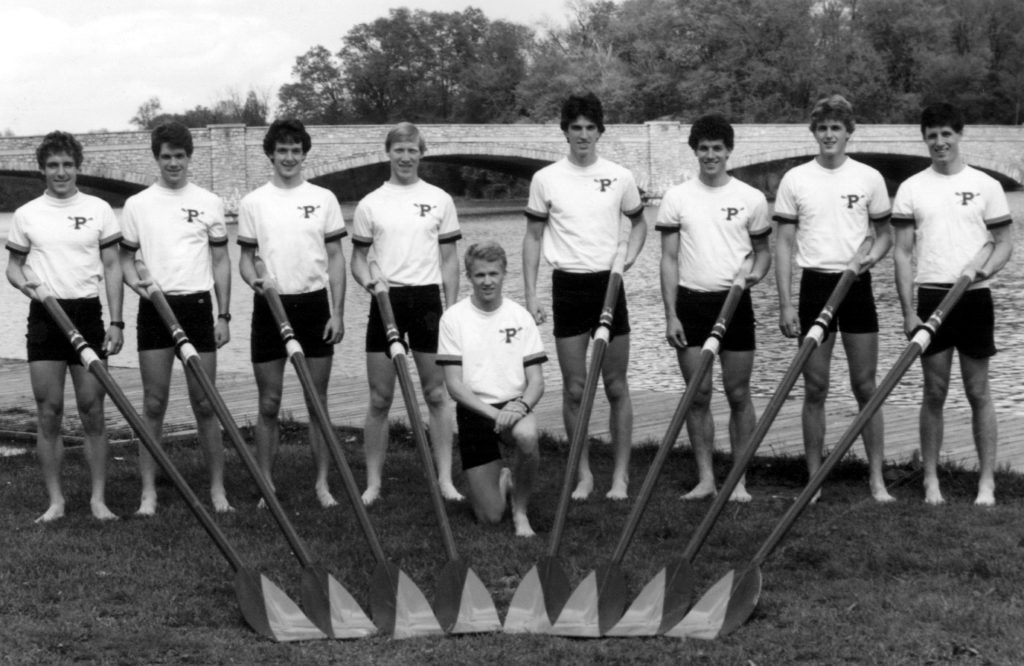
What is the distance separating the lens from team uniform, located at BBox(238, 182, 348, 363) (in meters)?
5.76

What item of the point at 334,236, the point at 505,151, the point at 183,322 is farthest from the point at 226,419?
the point at 505,151

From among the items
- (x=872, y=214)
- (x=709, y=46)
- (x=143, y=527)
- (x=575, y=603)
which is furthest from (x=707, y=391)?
(x=709, y=46)

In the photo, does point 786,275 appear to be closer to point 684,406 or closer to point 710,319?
point 710,319

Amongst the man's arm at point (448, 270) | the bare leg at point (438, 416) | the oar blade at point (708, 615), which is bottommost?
the oar blade at point (708, 615)

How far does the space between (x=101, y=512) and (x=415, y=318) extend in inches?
60.3

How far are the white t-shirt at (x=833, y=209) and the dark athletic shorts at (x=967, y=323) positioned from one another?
0.35 m

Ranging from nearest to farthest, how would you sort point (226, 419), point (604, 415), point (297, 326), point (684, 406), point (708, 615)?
1. point (708, 615)
2. point (226, 419)
3. point (684, 406)
4. point (297, 326)
5. point (604, 415)

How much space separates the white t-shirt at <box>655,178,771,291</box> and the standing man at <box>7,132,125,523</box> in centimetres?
229

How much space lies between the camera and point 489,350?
549 centimetres

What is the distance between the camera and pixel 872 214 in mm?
5633

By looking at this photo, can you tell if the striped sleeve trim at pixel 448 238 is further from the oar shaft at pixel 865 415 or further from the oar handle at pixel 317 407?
the oar shaft at pixel 865 415

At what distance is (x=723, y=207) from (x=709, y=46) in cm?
5950

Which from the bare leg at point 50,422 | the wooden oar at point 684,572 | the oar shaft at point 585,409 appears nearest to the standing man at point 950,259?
the wooden oar at point 684,572

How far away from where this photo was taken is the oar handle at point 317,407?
480 cm
